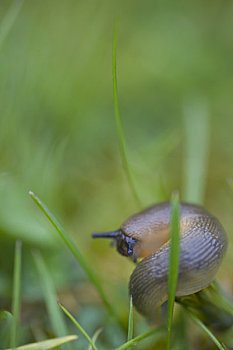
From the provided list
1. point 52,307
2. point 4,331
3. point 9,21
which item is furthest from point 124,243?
point 9,21

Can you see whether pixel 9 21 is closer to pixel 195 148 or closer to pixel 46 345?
pixel 195 148

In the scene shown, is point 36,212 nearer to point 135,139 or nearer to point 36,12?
point 135,139

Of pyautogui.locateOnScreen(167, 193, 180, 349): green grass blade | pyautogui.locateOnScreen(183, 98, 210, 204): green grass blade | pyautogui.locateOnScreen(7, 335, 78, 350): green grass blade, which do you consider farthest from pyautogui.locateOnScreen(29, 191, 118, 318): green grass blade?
pyautogui.locateOnScreen(183, 98, 210, 204): green grass blade

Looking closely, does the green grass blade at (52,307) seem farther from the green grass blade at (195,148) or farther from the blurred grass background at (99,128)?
the green grass blade at (195,148)

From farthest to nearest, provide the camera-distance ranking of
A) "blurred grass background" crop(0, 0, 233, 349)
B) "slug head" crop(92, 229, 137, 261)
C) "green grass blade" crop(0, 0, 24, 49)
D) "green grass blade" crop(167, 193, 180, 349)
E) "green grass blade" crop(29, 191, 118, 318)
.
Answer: "green grass blade" crop(0, 0, 24, 49) < "blurred grass background" crop(0, 0, 233, 349) < "slug head" crop(92, 229, 137, 261) < "green grass blade" crop(29, 191, 118, 318) < "green grass blade" crop(167, 193, 180, 349)

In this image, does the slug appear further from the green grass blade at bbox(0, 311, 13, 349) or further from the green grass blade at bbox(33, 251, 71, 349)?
the green grass blade at bbox(0, 311, 13, 349)

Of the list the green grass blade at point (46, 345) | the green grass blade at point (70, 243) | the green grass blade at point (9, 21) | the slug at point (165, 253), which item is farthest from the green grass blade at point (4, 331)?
the green grass blade at point (9, 21)
